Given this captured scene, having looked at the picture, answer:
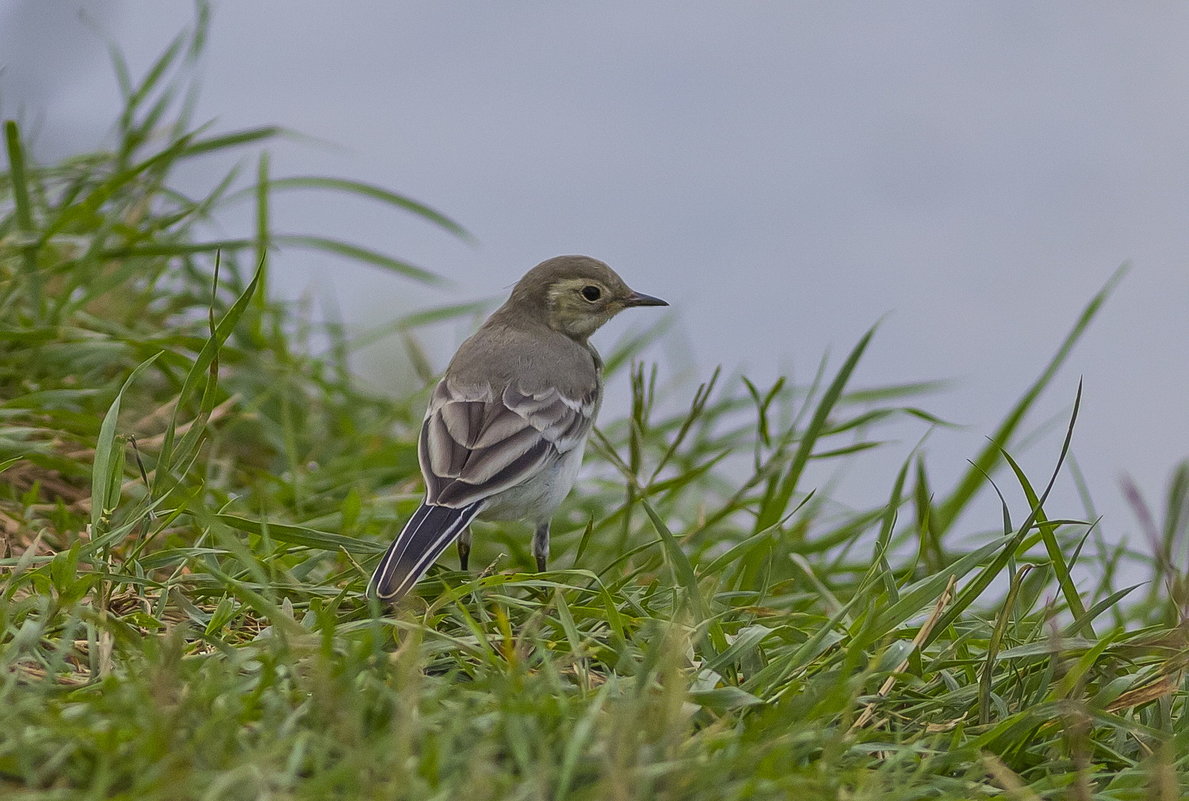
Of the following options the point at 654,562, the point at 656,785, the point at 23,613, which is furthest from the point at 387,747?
the point at 654,562

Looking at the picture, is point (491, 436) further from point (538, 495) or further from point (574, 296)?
point (574, 296)

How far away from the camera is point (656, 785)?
3.04 metres

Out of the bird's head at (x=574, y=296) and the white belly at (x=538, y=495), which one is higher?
the bird's head at (x=574, y=296)

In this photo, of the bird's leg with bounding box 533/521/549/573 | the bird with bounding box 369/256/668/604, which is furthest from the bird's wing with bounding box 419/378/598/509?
the bird's leg with bounding box 533/521/549/573

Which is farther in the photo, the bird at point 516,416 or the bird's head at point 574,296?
the bird's head at point 574,296

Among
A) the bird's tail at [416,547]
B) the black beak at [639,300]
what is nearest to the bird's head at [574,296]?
the black beak at [639,300]

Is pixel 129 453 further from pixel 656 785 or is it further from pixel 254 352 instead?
pixel 656 785

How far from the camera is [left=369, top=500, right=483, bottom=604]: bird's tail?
405 cm

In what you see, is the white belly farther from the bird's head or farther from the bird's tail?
the bird's head

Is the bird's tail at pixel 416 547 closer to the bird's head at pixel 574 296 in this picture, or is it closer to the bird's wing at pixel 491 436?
the bird's wing at pixel 491 436

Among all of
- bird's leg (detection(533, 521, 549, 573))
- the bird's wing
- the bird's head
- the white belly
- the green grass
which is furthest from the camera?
the bird's head

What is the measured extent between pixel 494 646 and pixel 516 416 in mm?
1908

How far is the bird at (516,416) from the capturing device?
475 centimetres

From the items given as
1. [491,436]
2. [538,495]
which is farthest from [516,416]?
[538,495]
